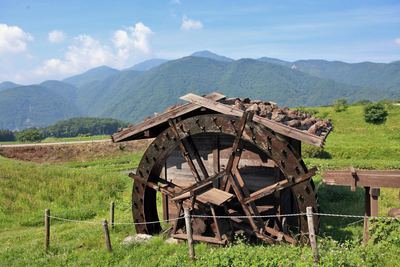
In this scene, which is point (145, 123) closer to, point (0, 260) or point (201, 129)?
point (201, 129)

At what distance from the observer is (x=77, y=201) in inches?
716

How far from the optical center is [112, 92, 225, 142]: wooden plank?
958cm

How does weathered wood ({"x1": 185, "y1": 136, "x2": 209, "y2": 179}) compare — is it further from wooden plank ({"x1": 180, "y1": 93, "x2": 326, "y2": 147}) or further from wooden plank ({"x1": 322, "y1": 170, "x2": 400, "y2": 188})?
wooden plank ({"x1": 322, "y1": 170, "x2": 400, "y2": 188})

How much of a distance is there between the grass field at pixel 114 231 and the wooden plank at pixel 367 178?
3.38 ft

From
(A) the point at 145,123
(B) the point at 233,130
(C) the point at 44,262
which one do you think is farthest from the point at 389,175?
(C) the point at 44,262

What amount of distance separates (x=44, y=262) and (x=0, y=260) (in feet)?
4.95

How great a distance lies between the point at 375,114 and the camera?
4066 cm

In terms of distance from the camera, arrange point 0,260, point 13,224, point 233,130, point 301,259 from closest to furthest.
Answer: point 301,259
point 233,130
point 0,260
point 13,224

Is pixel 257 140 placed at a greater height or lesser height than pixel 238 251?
greater

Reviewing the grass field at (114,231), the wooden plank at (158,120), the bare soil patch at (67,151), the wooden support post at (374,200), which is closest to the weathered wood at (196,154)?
the wooden plank at (158,120)

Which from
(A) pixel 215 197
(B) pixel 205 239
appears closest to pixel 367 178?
(A) pixel 215 197

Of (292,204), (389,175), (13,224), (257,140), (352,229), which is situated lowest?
(13,224)

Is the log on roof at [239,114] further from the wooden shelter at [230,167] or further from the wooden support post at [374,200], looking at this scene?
the wooden support post at [374,200]

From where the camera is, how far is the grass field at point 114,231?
23.1 ft
